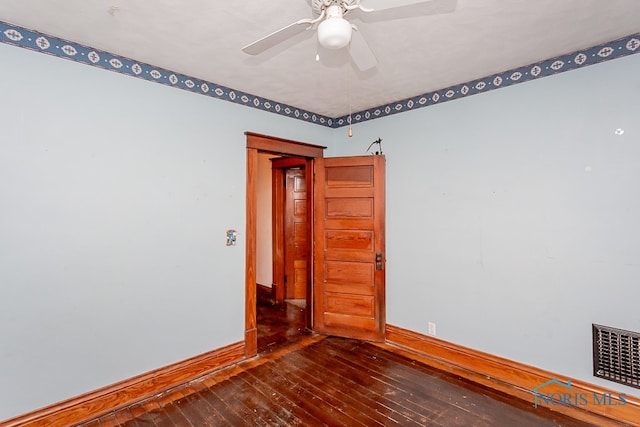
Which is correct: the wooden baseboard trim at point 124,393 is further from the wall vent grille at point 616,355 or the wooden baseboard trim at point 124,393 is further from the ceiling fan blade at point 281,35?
the wall vent grille at point 616,355

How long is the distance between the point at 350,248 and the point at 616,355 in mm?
2279

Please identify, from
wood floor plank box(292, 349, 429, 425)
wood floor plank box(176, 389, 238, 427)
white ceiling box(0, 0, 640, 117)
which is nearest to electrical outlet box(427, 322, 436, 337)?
wood floor plank box(292, 349, 429, 425)

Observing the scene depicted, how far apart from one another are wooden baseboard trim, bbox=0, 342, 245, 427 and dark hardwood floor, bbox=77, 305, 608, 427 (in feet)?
0.22

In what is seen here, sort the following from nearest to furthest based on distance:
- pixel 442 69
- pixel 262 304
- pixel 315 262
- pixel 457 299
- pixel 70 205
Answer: pixel 70 205 < pixel 442 69 < pixel 457 299 < pixel 315 262 < pixel 262 304

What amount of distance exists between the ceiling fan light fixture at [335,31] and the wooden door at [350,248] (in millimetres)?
2058

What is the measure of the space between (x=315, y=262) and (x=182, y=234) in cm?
157

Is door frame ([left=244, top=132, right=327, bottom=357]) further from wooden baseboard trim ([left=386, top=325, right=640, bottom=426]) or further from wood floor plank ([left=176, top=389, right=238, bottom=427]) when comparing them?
wooden baseboard trim ([left=386, top=325, right=640, bottom=426])

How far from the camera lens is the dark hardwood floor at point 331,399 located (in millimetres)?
2139

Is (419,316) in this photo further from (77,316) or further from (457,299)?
(77,316)

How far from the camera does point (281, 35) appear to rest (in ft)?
5.02

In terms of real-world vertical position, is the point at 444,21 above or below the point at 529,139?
above

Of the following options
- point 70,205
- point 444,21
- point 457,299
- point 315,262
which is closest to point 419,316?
point 457,299

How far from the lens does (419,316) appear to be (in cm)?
320

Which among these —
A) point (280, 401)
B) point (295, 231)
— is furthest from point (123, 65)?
point (295, 231)
